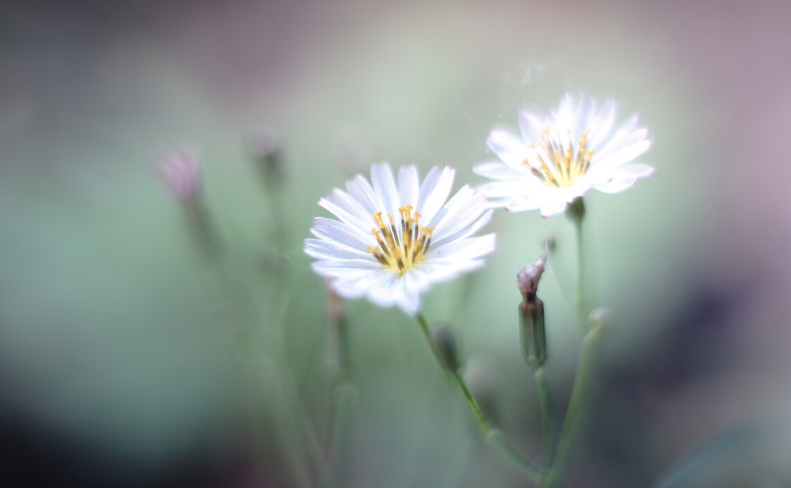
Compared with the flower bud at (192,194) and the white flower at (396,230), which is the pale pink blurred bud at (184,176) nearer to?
the flower bud at (192,194)

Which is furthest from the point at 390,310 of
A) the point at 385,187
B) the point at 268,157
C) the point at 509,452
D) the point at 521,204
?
the point at 521,204

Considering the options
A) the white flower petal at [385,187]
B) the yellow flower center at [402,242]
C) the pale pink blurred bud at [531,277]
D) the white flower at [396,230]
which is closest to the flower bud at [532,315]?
the pale pink blurred bud at [531,277]

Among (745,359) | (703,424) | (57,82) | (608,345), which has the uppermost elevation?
(57,82)

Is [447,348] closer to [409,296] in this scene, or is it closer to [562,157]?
[409,296]

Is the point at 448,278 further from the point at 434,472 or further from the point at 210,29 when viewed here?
the point at 210,29

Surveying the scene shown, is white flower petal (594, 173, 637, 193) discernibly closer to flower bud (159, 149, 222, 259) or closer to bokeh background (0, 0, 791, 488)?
bokeh background (0, 0, 791, 488)

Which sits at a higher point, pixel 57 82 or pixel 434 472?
pixel 57 82

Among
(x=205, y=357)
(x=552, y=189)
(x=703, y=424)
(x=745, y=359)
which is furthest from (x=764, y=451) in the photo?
(x=205, y=357)

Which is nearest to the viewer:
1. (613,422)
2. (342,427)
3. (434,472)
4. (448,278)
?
(448,278)
